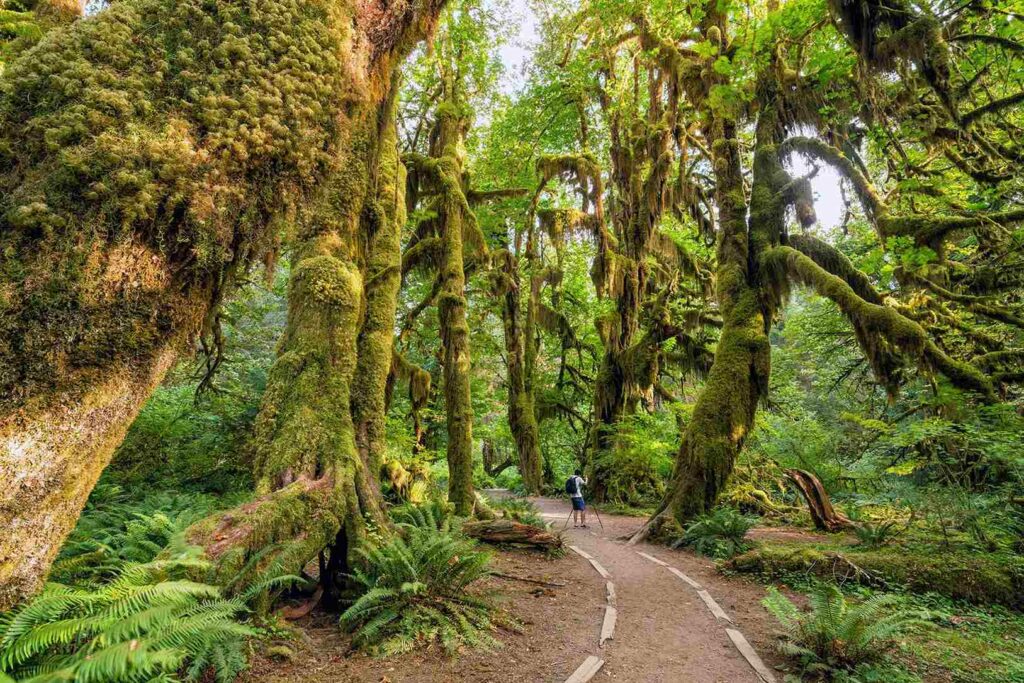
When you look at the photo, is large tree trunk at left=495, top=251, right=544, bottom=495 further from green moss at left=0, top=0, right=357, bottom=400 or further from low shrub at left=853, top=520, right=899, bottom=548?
green moss at left=0, top=0, right=357, bottom=400

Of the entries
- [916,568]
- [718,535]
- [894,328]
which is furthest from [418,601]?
[894,328]

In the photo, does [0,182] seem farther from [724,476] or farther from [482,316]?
[482,316]

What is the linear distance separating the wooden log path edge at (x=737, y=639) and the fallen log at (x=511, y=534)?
2.43 metres

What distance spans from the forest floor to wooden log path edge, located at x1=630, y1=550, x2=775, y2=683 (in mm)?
64

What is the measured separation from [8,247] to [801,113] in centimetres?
1520

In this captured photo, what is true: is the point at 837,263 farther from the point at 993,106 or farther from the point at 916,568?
the point at 916,568

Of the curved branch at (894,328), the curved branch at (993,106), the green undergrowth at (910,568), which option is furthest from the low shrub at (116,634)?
the curved branch at (993,106)

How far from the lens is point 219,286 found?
235 centimetres

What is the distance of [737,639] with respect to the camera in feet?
19.0

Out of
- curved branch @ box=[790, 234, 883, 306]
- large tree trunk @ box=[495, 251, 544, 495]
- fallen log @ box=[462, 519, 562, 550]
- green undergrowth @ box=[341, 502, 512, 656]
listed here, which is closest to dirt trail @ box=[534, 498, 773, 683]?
fallen log @ box=[462, 519, 562, 550]

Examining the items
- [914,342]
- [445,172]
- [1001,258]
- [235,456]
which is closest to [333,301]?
[235,456]

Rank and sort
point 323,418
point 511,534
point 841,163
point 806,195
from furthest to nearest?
point 806,195 < point 841,163 < point 511,534 < point 323,418

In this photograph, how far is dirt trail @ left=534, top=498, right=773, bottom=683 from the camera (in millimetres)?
5016

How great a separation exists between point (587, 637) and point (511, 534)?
4.34 m
